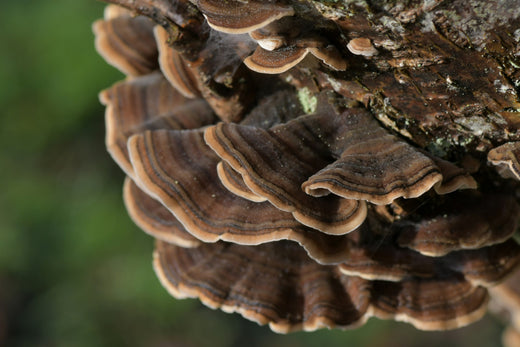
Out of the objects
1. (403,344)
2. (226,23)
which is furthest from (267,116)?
(403,344)

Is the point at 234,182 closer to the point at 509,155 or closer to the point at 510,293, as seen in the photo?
the point at 509,155

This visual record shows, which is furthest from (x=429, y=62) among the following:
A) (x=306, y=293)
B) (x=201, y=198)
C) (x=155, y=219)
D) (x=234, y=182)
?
(x=155, y=219)

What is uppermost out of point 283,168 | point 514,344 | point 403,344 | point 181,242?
point 283,168

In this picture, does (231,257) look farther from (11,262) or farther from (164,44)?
(11,262)

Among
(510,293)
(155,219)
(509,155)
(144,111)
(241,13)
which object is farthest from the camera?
(510,293)

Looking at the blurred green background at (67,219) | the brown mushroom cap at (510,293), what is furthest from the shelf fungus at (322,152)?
the blurred green background at (67,219)

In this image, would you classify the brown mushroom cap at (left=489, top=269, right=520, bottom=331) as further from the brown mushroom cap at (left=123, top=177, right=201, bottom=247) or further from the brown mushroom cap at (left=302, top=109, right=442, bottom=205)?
the brown mushroom cap at (left=123, top=177, right=201, bottom=247)
